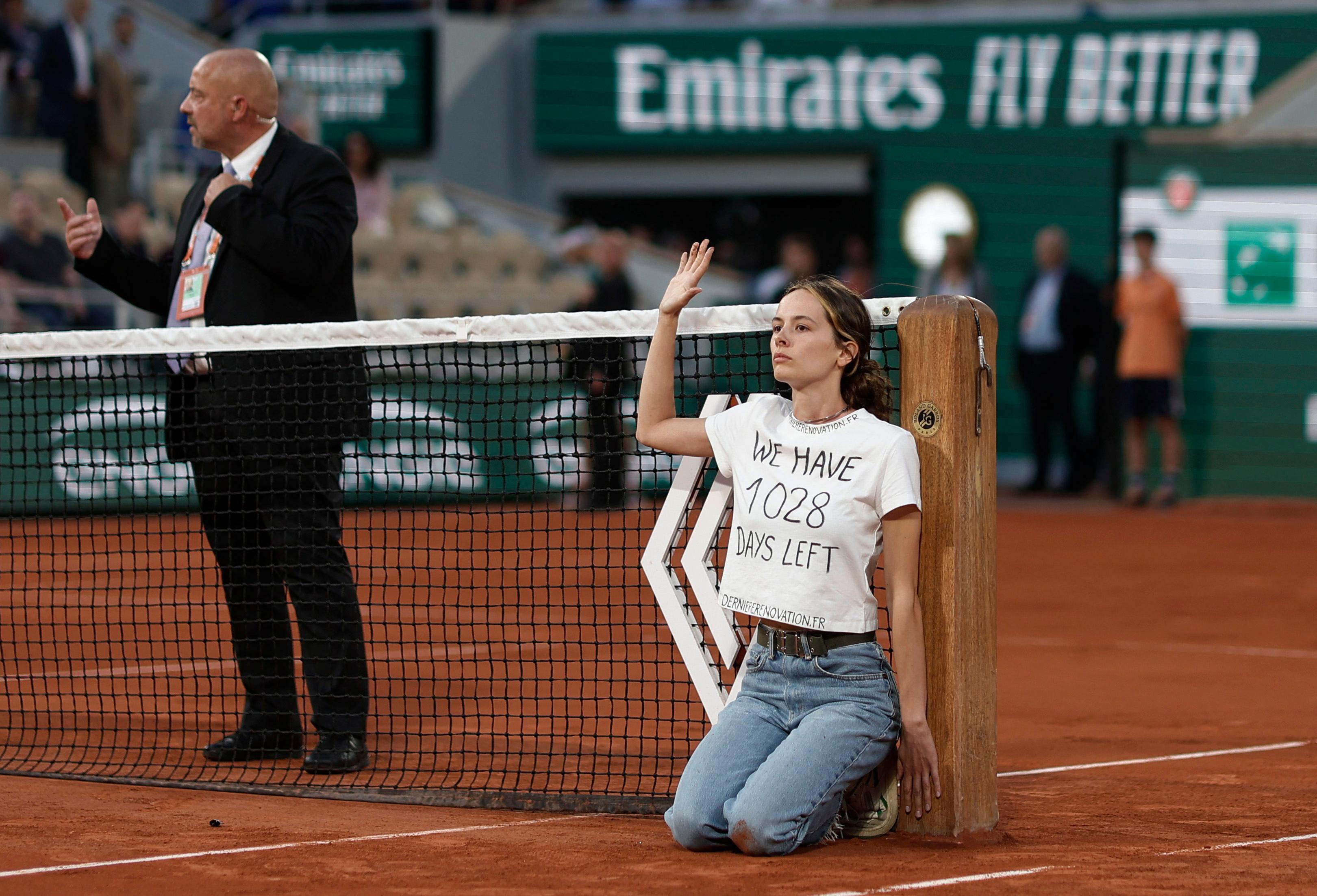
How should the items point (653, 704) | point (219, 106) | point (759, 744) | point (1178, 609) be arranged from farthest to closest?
point (1178, 609), point (653, 704), point (219, 106), point (759, 744)

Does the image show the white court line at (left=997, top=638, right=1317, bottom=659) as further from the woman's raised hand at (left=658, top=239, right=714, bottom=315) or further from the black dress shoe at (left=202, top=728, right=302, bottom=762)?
the woman's raised hand at (left=658, top=239, right=714, bottom=315)

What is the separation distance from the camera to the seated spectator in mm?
15180

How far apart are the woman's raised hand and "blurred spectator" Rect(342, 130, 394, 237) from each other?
1353 cm

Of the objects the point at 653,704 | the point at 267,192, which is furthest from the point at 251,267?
the point at 653,704

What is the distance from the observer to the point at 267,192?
625 centimetres

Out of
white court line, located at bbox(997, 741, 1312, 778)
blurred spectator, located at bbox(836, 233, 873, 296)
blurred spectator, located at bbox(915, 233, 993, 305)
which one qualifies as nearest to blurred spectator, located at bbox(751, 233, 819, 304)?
blurred spectator, located at bbox(836, 233, 873, 296)

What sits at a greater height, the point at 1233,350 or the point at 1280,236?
the point at 1280,236

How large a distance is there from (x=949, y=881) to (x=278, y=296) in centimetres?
315

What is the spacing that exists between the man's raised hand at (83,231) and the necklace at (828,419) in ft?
8.80

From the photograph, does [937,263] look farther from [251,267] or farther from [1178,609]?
[251,267]

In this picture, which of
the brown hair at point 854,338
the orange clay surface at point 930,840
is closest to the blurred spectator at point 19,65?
the orange clay surface at point 930,840

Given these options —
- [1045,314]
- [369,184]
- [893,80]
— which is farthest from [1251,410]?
[369,184]

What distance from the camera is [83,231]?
6.31 m

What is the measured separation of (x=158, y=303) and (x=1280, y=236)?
12.6m
